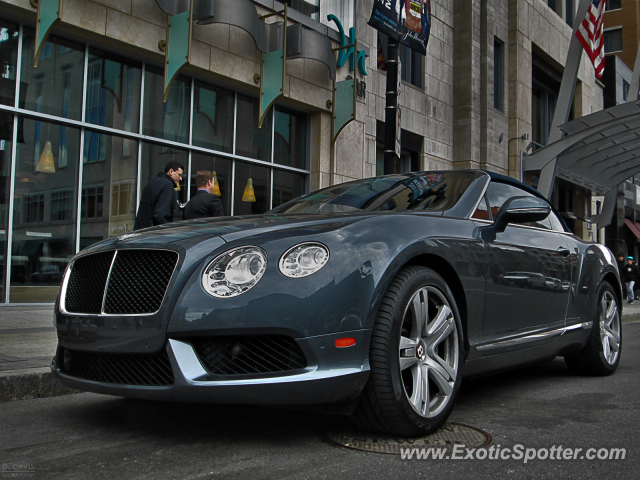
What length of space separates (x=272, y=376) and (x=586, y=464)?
1289 mm

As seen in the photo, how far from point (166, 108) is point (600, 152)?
15.7 meters

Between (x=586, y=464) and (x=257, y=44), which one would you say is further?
(x=257, y=44)

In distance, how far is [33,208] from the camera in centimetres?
988

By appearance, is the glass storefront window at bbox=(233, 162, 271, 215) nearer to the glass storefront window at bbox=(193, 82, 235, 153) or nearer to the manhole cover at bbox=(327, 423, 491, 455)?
the glass storefront window at bbox=(193, 82, 235, 153)

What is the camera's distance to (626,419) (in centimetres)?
351

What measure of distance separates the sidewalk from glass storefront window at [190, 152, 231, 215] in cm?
488

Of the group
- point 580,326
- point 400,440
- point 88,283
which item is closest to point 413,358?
point 400,440

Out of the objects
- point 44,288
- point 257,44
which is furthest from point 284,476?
point 257,44

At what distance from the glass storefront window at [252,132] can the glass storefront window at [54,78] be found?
342 centimetres

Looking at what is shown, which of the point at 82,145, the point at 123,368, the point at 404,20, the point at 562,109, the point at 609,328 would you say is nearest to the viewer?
the point at 123,368

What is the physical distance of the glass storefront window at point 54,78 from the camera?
981 cm

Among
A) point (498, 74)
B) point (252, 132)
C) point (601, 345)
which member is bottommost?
point (601, 345)

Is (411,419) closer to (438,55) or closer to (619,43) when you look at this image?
(438,55)

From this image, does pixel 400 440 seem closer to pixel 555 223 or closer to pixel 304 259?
pixel 304 259
